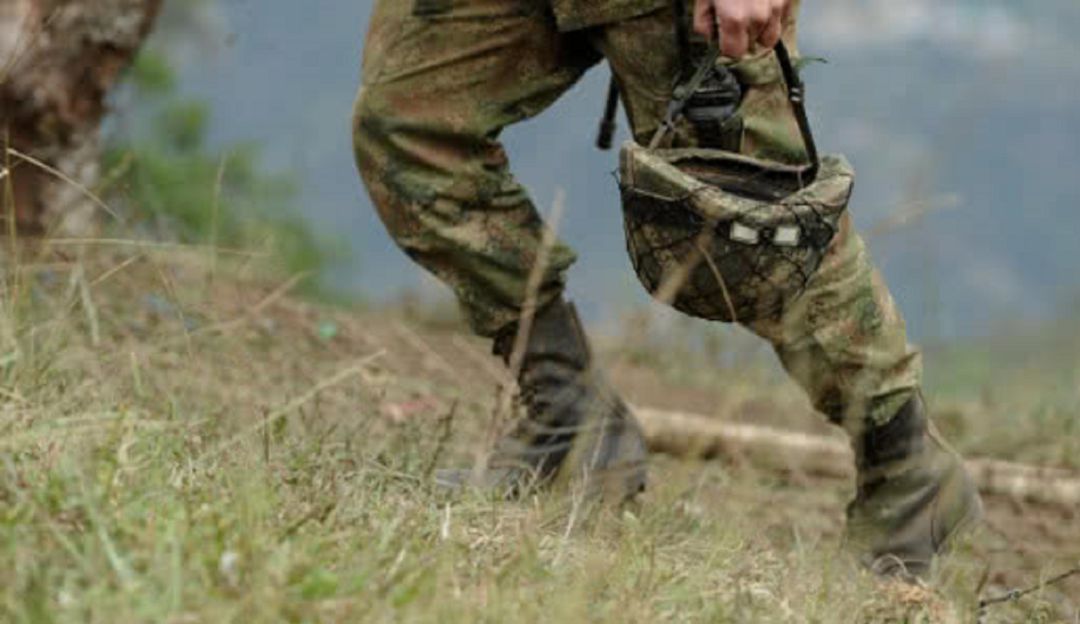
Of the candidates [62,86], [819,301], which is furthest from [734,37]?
[62,86]

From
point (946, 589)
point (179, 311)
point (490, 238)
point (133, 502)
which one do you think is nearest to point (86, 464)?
point (133, 502)

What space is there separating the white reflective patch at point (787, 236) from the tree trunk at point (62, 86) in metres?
3.33

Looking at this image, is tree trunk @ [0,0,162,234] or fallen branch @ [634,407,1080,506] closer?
fallen branch @ [634,407,1080,506]

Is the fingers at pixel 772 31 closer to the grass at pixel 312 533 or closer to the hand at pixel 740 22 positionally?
the hand at pixel 740 22

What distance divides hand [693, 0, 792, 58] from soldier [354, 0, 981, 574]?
0.19 meters

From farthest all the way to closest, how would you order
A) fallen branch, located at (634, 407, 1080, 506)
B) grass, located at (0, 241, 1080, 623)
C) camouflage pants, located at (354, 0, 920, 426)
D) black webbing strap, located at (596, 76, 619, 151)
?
1. fallen branch, located at (634, 407, 1080, 506)
2. black webbing strap, located at (596, 76, 619, 151)
3. camouflage pants, located at (354, 0, 920, 426)
4. grass, located at (0, 241, 1080, 623)

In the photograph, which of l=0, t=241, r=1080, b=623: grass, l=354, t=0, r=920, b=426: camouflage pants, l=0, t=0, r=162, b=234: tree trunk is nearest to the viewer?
l=0, t=241, r=1080, b=623: grass

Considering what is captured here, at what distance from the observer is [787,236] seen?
107 inches

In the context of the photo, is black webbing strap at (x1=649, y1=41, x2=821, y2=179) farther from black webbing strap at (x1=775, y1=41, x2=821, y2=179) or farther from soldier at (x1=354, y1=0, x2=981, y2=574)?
soldier at (x1=354, y1=0, x2=981, y2=574)

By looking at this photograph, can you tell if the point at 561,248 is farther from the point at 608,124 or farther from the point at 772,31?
the point at 772,31

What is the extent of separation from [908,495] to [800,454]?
1375 millimetres

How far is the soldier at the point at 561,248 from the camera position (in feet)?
10.3

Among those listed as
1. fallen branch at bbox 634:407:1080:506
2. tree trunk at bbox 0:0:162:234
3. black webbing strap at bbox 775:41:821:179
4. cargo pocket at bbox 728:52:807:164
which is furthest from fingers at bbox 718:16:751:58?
tree trunk at bbox 0:0:162:234

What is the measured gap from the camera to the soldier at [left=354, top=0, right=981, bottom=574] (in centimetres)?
314
